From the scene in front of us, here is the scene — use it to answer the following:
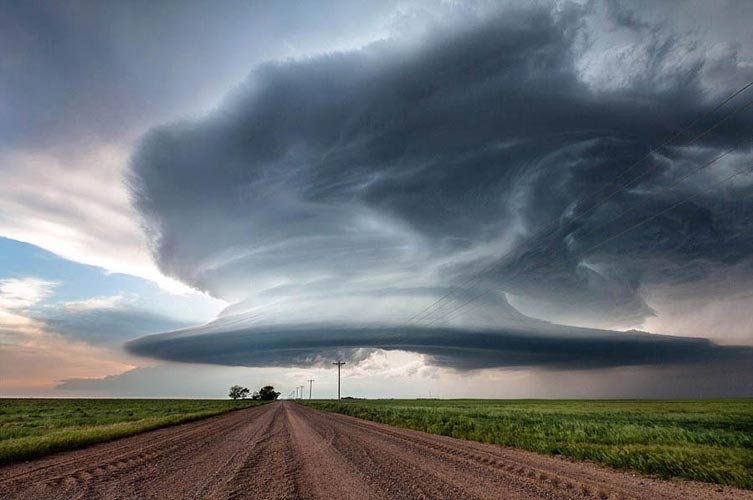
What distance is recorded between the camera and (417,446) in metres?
18.1

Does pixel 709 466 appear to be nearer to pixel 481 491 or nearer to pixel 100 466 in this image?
pixel 481 491

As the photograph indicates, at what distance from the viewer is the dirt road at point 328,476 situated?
927cm

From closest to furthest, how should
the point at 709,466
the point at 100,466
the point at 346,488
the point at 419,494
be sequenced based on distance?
the point at 419,494 → the point at 346,488 → the point at 709,466 → the point at 100,466

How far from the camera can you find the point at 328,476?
1102 centimetres

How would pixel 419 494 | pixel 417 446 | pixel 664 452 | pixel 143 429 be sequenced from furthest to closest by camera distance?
pixel 143 429, pixel 417 446, pixel 664 452, pixel 419 494

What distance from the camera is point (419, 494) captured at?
895 centimetres

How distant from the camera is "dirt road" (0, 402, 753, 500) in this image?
9266 millimetres

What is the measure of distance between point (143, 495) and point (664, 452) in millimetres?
15462

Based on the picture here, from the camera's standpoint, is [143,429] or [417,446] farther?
[143,429]

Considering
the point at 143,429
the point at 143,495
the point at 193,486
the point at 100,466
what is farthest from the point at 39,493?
the point at 143,429

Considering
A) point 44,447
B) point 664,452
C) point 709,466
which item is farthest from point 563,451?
point 44,447

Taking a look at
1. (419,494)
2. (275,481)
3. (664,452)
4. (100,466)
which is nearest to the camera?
(419,494)

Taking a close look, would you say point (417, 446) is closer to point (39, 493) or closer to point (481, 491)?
point (481, 491)

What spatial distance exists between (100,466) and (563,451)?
15800 millimetres
